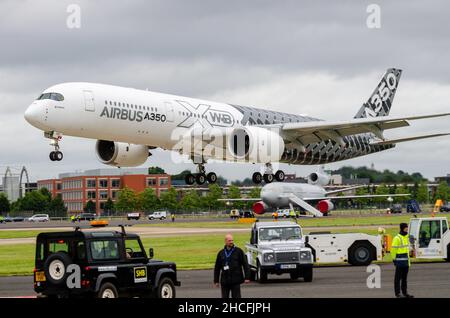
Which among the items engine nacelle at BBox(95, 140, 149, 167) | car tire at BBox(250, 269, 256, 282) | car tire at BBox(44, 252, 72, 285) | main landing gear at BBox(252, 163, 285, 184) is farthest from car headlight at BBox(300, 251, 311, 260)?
main landing gear at BBox(252, 163, 285, 184)

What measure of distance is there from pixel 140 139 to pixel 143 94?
2.57 metres

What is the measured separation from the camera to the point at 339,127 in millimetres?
57656

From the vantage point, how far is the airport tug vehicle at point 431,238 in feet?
141

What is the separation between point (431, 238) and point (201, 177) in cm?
1842

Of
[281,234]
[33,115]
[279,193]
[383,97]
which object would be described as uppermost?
[383,97]

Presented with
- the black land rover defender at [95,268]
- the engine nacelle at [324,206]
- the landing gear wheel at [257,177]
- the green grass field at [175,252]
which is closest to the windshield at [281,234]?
the green grass field at [175,252]

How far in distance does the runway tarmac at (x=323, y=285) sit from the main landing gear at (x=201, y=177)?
16.4 m

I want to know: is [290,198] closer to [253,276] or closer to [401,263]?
[253,276]

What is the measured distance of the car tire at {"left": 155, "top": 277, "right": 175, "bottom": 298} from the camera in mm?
25594

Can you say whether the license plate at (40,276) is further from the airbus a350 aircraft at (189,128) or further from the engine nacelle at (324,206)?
the engine nacelle at (324,206)

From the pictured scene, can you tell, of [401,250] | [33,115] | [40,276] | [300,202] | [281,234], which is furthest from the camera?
[300,202]

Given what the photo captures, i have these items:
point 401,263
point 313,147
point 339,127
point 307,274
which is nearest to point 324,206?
point 313,147
